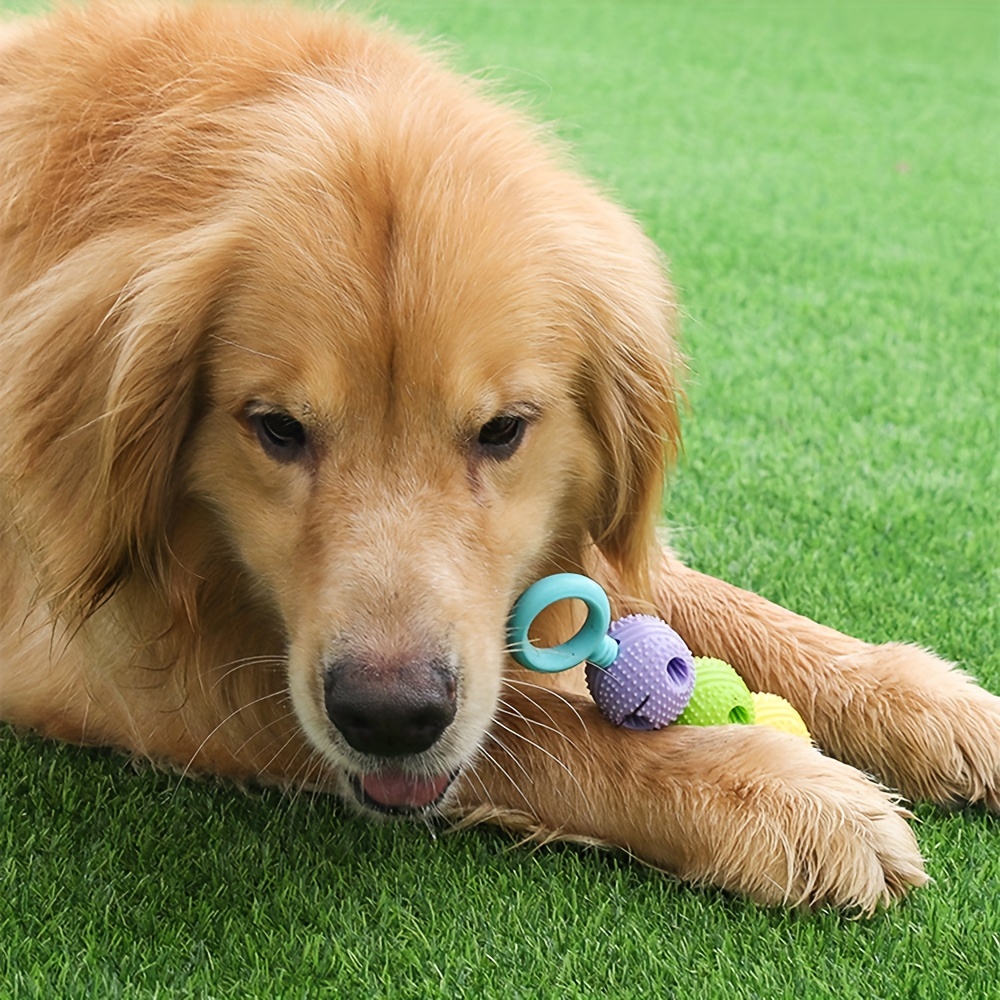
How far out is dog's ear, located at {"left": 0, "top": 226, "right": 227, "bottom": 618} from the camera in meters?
2.38

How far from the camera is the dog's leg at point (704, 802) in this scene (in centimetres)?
229

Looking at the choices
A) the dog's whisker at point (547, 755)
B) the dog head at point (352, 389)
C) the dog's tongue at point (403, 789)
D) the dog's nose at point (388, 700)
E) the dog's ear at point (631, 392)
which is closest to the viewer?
the dog's nose at point (388, 700)

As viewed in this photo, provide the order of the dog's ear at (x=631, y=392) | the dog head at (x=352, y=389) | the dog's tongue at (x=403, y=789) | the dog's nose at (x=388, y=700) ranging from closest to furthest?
the dog's nose at (x=388, y=700) → the dog head at (x=352, y=389) → the dog's tongue at (x=403, y=789) → the dog's ear at (x=631, y=392)

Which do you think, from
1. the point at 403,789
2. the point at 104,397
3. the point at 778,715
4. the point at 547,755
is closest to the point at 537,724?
the point at 547,755

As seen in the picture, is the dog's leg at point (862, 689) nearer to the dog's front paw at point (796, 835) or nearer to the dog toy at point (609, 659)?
the dog's front paw at point (796, 835)

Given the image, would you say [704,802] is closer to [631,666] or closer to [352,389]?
[631,666]

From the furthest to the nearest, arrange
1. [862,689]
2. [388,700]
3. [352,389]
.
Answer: [862,689]
[352,389]
[388,700]

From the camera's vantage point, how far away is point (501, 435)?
2398 mm

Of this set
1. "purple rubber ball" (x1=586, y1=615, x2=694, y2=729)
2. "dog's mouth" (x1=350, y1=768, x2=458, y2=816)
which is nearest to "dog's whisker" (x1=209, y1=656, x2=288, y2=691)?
"dog's mouth" (x1=350, y1=768, x2=458, y2=816)

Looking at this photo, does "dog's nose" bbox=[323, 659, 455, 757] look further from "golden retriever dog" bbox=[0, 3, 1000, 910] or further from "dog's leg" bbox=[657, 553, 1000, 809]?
"dog's leg" bbox=[657, 553, 1000, 809]

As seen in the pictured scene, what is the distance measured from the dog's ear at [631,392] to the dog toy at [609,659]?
0.24m


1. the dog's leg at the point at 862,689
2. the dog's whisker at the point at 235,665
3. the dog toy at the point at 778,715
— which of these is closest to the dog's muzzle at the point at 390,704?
the dog's whisker at the point at 235,665

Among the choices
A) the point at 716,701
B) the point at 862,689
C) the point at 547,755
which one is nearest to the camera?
the point at 547,755

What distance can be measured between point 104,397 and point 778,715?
144cm
